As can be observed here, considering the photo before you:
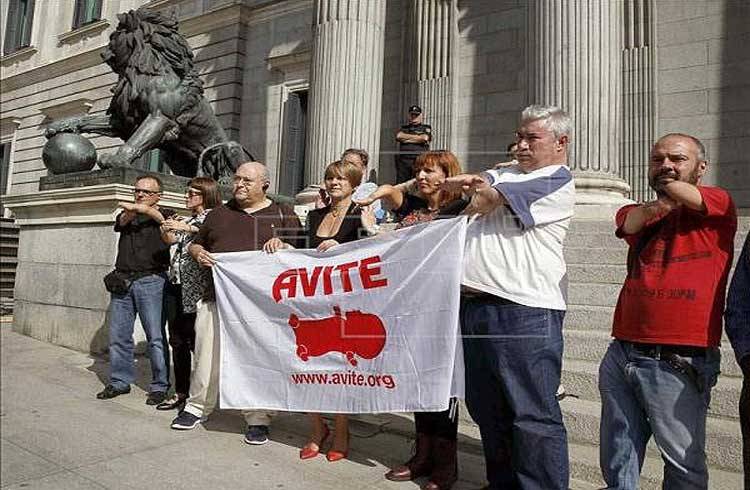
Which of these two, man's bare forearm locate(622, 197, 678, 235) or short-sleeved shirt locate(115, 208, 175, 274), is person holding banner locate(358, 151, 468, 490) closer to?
man's bare forearm locate(622, 197, 678, 235)

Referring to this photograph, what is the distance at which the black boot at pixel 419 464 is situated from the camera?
3232 mm

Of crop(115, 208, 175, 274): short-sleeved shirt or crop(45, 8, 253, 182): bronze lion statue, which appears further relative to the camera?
crop(45, 8, 253, 182): bronze lion statue

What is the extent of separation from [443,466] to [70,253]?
5723mm

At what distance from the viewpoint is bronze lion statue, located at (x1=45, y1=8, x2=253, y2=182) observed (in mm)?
7574

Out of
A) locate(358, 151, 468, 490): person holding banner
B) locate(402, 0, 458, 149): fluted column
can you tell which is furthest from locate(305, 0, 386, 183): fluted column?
locate(358, 151, 468, 490): person holding banner

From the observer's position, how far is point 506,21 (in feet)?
38.0

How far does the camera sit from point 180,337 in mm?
4773

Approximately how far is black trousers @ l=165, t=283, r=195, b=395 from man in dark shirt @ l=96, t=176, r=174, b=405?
0.15m

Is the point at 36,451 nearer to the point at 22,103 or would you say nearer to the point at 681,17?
the point at 681,17

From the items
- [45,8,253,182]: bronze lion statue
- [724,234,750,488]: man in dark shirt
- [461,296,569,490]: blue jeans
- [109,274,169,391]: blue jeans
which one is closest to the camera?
[724,234,750,488]: man in dark shirt

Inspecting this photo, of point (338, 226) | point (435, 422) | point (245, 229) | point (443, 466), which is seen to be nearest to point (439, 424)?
point (435, 422)

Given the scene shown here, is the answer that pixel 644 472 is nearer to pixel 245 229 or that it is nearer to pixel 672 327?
pixel 672 327

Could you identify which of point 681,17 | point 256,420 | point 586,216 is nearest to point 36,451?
point 256,420

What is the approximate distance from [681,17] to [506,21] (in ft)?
10.7
